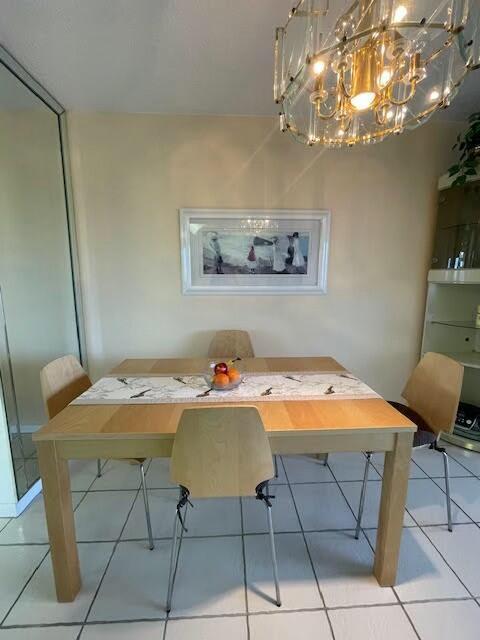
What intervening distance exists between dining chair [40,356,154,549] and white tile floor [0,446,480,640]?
24cm

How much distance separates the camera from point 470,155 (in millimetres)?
2078

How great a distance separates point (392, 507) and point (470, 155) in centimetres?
229

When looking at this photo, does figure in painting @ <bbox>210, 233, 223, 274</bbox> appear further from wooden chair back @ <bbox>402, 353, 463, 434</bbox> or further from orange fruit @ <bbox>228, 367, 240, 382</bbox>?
wooden chair back @ <bbox>402, 353, 463, 434</bbox>

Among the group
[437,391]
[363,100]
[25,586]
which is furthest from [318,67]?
[25,586]

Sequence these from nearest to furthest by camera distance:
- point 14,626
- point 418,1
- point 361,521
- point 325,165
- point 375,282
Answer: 1. point 418,1
2. point 14,626
3. point 361,521
4. point 325,165
5. point 375,282

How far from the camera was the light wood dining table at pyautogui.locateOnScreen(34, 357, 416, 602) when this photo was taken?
1.15m

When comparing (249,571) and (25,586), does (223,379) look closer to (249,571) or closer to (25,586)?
(249,571)

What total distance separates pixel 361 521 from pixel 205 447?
1169mm

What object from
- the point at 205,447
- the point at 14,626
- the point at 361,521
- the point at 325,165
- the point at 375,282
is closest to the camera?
the point at 205,447

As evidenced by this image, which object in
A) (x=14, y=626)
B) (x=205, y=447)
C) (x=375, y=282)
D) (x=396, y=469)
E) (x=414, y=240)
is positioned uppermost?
(x=414, y=240)

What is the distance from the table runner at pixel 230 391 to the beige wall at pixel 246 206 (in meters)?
0.84

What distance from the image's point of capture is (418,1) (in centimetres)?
95

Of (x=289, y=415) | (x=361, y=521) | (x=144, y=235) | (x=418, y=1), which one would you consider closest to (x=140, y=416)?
(x=289, y=415)

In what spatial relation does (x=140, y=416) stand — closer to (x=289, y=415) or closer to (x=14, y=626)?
(x=289, y=415)
